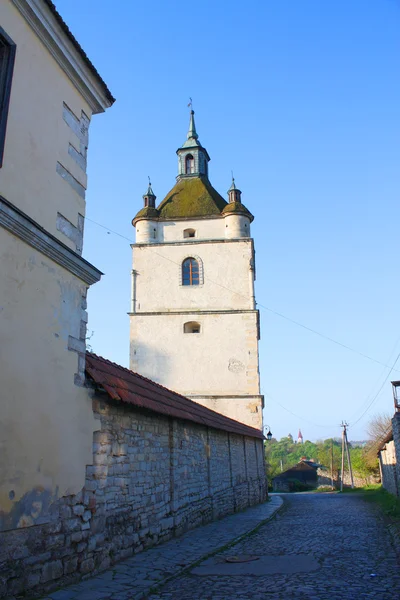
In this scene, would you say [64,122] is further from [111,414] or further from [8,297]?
[111,414]

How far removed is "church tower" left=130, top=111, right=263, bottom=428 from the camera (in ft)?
79.9

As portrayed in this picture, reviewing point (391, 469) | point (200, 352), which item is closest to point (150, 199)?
point (200, 352)

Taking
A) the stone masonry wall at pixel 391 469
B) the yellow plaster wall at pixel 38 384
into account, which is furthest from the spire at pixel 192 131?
the yellow plaster wall at pixel 38 384

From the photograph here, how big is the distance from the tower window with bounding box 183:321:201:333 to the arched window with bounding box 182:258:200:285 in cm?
215

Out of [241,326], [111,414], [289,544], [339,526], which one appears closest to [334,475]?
[241,326]

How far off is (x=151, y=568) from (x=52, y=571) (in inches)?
65.2

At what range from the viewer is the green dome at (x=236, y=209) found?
27234mm

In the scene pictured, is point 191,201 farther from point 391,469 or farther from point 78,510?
point 78,510

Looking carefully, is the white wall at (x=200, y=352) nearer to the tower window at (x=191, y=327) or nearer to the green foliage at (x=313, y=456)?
the tower window at (x=191, y=327)

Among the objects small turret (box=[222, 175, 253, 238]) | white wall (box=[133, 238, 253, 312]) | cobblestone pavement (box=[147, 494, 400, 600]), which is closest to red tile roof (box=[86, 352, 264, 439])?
cobblestone pavement (box=[147, 494, 400, 600])

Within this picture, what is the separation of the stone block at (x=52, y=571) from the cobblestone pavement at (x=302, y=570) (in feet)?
3.49

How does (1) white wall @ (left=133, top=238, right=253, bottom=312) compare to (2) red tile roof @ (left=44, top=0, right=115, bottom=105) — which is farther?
(1) white wall @ (left=133, top=238, right=253, bottom=312)

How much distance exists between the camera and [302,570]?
6.71 metres

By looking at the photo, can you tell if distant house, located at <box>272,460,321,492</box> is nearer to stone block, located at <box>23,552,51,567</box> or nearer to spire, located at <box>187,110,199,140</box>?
spire, located at <box>187,110,199,140</box>
